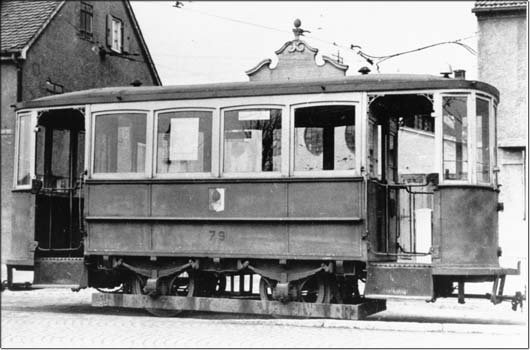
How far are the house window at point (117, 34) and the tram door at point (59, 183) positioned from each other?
9.24 meters

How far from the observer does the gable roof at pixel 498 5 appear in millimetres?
17869

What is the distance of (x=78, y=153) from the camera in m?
12.4

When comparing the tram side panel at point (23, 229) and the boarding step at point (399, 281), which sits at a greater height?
the tram side panel at point (23, 229)

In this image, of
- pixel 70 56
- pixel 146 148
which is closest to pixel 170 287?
pixel 146 148

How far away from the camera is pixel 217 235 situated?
10352 millimetres

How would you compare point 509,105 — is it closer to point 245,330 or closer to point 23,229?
point 245,330

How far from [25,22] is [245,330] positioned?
14.0 metres

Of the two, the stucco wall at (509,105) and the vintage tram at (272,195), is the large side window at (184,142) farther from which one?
the stucco wall at (509,105)

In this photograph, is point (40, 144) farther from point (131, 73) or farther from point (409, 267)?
point (131, 73)

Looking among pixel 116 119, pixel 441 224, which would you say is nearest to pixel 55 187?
pixel 116 119

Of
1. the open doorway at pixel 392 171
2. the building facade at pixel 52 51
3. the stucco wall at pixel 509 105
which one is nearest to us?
the open doorway at pixel 392 171

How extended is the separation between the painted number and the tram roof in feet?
5.98

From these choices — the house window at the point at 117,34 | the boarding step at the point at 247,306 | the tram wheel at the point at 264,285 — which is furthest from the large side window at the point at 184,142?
the house window at the point at 117,34

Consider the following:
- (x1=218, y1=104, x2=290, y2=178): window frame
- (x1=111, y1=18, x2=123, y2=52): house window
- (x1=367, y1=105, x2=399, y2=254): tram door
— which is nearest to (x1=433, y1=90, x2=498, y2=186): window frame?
(x1=367, y1=105, x2=399, y2=254): tram door
